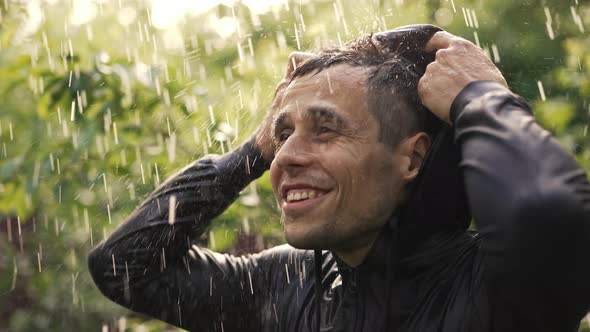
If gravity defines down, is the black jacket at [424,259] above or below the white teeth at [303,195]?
below

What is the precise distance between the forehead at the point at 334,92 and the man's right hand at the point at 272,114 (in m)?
0.21

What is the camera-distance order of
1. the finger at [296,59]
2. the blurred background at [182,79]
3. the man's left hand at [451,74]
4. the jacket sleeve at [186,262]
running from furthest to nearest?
the blurred background at [182,79]
the jacket sleeve at [186,262]
the finger at [296,59]
the man's left hand at [451,74]

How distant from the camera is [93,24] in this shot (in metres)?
4.60

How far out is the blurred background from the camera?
357cm

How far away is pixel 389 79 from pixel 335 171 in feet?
1.29

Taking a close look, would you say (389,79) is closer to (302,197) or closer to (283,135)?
(283,135)

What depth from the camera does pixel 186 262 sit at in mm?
2982

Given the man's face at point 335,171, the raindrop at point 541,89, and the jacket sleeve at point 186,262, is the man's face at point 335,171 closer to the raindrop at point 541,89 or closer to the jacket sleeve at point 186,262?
the jacket sleeve at point 186,262

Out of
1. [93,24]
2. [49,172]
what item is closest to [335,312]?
[49,172]

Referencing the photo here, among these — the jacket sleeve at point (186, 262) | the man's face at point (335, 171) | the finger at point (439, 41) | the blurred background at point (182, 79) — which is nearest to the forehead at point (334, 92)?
the man's face at point (335, 171)

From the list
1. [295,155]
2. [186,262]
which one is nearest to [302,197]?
[295,155]

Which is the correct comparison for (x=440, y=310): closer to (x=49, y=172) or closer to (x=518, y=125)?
(x=518, y=125)

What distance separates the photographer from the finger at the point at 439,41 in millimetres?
2417

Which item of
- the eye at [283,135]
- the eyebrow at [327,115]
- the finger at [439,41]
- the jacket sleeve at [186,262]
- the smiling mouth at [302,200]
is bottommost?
the jacket sleeve at [186,262]
